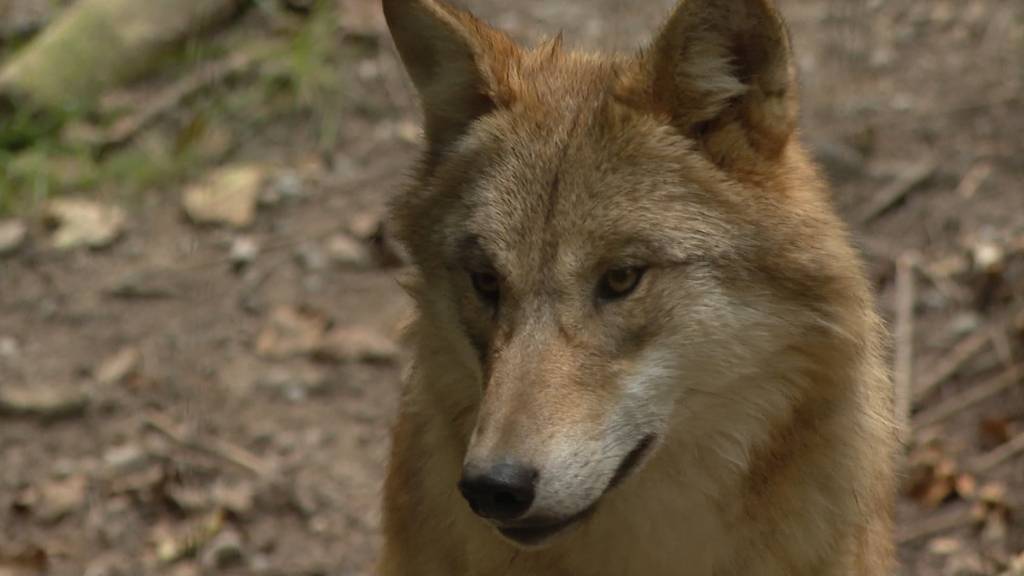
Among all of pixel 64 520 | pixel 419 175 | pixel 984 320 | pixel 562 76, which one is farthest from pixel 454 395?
pixel 984 320

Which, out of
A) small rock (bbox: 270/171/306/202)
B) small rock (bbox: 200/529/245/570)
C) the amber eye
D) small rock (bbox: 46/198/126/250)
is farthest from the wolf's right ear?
small rock (bbox: 46/198/126/250)

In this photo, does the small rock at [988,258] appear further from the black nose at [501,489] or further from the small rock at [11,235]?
the small rock at [11,235]

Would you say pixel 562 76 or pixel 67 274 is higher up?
pixel 562 76

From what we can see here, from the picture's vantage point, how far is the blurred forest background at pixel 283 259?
6.04 m

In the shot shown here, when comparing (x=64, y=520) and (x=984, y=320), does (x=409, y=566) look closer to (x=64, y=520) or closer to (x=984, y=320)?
(x=64, y=520)

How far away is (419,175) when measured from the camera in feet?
14.6

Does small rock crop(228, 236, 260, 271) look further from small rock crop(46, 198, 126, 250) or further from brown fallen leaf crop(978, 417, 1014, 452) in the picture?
brown fallen leaf crop(978, 417, 1014, 452)

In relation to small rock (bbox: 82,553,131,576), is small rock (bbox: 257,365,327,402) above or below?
above

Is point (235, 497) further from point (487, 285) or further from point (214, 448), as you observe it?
point (487, 285)

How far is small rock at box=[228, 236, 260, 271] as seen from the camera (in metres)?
7.57

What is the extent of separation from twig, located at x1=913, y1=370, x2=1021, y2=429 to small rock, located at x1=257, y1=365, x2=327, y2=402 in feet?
8.65

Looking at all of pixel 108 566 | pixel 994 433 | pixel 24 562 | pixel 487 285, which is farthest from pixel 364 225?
pixel 487 285

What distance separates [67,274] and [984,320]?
445 cm

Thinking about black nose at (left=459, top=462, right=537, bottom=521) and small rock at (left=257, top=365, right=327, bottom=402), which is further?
small rock at (left=257, top=365, right=327, bottom=402)
